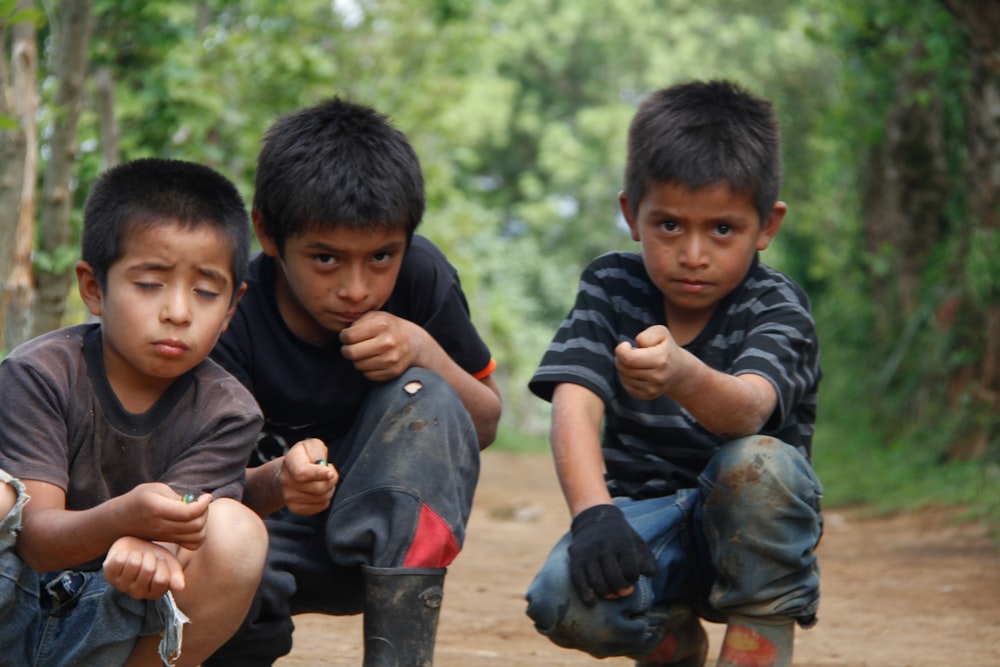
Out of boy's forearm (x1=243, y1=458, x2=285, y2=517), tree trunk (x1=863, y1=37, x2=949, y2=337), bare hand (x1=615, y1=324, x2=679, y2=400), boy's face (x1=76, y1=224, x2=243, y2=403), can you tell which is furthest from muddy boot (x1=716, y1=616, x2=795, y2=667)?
tree trunk (x1=863, y1=37, x2=949, y2=337)

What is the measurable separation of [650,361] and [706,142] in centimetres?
62

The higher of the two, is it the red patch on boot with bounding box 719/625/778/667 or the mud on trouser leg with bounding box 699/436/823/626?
the mud on trouser leg with bounding box 699/436/823/626

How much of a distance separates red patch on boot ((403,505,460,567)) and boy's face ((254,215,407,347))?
0.43 m

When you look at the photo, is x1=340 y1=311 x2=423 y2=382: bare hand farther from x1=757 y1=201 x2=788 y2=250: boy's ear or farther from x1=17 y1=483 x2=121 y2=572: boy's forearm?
x1=757 y1=201 x2=788 y2=250: boy's ear

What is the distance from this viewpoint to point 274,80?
955 centimetres

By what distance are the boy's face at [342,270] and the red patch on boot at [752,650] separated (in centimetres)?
96

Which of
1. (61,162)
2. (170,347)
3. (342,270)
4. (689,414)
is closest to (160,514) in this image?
(170,347)

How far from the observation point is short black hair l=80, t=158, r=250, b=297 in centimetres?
239

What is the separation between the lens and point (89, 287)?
2.45 m

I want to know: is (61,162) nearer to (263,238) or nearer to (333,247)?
(263,238)

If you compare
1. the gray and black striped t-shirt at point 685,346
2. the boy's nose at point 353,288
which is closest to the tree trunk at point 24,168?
the boy's nose at point 353,288

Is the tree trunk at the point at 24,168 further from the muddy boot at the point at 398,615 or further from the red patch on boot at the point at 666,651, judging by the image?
the red patch on boot at the point at 666,651

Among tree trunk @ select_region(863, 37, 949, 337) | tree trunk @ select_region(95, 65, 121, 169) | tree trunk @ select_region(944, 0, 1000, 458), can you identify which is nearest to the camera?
tree trunk @ select_region(95, 65, 121, 169)

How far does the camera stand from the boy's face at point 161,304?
2.32 metres
